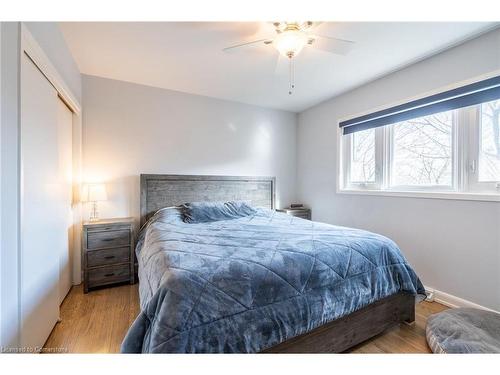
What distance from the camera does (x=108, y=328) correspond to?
5.76ft

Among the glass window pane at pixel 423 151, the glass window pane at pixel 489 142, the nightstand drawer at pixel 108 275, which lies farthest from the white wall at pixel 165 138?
the glass window pane at pixel 489 142

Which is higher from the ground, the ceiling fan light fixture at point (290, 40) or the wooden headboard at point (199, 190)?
the ceiling fan light fixture at point (290, 40)

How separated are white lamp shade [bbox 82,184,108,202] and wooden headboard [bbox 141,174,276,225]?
1.52 feet

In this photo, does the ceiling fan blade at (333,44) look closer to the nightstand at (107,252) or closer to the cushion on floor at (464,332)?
the cushion on floor at (464,332)

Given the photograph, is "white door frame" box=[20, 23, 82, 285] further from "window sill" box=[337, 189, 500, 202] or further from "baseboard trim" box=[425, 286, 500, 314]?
"baseboard trim" box=[425, 286, 500, 314]

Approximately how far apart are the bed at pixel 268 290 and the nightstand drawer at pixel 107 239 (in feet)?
2.53

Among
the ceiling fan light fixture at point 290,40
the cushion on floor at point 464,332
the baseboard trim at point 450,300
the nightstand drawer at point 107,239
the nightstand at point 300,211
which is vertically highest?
the ceiling fan light fixture at point 290,40

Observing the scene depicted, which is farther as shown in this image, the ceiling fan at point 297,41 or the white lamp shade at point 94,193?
the white lamp shade at point 94,193

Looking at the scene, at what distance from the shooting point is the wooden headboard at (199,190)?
292cm

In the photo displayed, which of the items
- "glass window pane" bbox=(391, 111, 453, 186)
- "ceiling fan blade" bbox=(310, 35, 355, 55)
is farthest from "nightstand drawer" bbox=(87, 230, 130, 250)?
"glass window pane" bbox=(391, 111, 453, 186)

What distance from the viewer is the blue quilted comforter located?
101cm

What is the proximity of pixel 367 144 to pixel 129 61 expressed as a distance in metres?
3.16

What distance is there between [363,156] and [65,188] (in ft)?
12.1
